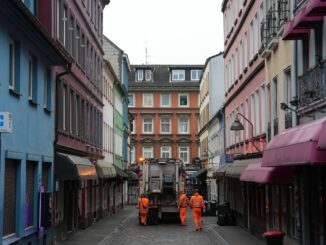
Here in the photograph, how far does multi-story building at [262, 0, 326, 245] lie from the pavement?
7.56 metres

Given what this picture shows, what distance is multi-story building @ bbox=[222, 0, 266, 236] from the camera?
26.7m

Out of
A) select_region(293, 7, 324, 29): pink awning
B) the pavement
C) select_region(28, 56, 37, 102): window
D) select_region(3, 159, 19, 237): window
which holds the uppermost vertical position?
select_region(293, 7, 324, 29): pink awning

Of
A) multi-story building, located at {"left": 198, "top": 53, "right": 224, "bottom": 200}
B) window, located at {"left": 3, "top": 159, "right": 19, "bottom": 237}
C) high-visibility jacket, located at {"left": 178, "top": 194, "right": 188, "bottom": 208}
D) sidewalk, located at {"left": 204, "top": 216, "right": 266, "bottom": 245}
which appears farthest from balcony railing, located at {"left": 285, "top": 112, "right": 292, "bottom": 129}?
multi-story building, located at {"left": 198, "top": 53, "right": 224, "bottom": 200}

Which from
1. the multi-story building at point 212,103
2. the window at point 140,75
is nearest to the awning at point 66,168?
the multi-story building at point 212,103

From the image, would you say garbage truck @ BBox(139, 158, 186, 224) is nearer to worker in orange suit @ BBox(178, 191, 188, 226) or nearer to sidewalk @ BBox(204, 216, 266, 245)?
worker in orange suit @ BBox(178, 191, 188, 226)

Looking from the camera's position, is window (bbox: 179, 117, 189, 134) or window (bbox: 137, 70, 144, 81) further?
window (bbox: 137, 70, 144, 81)

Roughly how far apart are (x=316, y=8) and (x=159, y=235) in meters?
18.1

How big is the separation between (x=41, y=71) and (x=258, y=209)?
11.1 metres

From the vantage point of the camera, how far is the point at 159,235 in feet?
97.0

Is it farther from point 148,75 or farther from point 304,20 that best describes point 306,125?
point 148,75

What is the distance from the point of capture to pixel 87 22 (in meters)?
34.4

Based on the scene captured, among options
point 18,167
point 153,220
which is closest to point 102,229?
point 153,220

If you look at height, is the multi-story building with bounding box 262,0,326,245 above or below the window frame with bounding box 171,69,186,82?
below

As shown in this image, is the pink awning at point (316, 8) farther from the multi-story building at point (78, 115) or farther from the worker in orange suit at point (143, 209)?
the worker in orange suit at point (143, 209)
